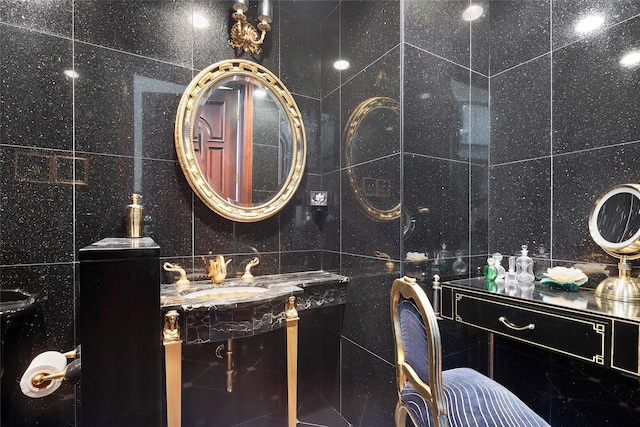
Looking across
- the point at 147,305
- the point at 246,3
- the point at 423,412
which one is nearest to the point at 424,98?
the point at 246,3

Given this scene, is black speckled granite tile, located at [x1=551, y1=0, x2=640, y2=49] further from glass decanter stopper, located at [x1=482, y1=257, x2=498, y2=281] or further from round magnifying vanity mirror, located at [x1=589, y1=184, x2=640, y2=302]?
glass decanter stopper, located at [x1=482, y1=257, x2=498, y2=281]

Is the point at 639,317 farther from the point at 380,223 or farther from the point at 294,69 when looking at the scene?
the point at 294,69

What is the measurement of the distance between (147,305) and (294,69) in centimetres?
176

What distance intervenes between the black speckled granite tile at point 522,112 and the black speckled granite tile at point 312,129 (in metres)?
1.13

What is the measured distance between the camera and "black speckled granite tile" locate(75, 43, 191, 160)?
1498 millimetres

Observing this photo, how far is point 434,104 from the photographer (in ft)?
5.50

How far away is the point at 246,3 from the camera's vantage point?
1783 millimetres

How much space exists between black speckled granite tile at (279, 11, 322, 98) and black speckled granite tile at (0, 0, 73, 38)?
112cm

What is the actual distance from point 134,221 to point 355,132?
130 cm

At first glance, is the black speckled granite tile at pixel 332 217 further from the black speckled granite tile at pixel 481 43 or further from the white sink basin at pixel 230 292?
the black speckled granite tile at pixel 481 43

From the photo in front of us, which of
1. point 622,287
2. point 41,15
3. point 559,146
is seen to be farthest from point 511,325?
point 41,15

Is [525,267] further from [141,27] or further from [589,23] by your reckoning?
[141,27]

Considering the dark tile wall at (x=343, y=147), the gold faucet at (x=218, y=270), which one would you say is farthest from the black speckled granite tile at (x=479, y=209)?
the gold faucet at (x=218, y=270)

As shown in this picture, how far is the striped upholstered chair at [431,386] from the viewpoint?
0.94 metres
